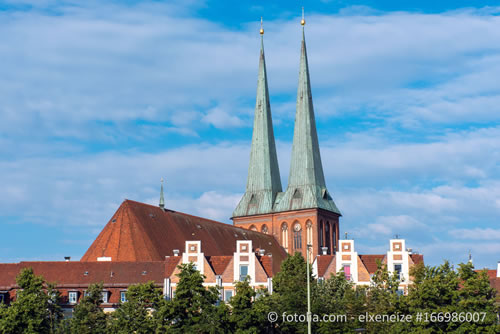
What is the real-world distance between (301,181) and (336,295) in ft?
193

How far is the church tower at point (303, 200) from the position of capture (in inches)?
5167

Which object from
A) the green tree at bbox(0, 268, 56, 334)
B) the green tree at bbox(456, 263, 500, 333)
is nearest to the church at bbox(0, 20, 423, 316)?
the green tree at bbox(0, 268, 56, 334)

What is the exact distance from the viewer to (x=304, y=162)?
13162 cm

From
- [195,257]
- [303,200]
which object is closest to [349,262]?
[195,257]

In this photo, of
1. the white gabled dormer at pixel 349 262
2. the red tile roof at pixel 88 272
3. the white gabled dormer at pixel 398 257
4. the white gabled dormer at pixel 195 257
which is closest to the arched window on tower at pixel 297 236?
the white gabled dormer at pixel 349 262

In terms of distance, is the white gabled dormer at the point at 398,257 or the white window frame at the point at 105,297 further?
the white gabled dormer at the point at 398,257

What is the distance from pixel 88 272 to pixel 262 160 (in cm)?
5581

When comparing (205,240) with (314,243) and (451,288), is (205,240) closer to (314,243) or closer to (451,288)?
(314,243)

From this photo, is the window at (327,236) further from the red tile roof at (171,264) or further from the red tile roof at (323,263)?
the red tile roof at (171,264)

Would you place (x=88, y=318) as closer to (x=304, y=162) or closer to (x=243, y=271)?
(x=243, y=271)

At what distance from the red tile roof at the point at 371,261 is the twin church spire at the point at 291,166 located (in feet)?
145

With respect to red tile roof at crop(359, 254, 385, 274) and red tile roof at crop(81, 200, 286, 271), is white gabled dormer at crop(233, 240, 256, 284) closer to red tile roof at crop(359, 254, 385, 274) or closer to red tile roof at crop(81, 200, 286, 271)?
red tile roof at crop(359, 254, 385, 274)

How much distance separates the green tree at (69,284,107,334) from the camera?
68.6 m

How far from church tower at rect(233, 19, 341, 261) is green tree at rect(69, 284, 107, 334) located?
6104cm
